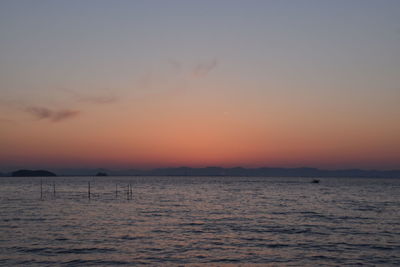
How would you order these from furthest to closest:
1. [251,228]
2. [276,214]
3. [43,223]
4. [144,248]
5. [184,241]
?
[276,214], [43,223], [251,228], [184,241], [144,248]

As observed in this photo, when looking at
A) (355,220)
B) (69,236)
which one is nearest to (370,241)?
(355,220)

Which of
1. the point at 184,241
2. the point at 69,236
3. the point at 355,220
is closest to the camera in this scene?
the point at 184,241

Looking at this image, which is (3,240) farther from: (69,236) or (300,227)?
(300,227)

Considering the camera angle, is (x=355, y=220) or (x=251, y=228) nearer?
(x=251, y=228)

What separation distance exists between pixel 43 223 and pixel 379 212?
49263 millimetres

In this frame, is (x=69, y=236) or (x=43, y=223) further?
(x=43, y=223)

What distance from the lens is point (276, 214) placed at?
5519cm

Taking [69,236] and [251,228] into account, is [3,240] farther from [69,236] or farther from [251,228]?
[251,228]

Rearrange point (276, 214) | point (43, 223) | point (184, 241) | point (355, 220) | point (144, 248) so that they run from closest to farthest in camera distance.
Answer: point (144, 248) → point (184, 241) → point (43, 223) → point (355, 220) → point (276, 214)

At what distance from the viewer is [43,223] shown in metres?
45.0

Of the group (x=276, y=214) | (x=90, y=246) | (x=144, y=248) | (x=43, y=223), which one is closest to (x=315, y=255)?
(x=144, y=248)

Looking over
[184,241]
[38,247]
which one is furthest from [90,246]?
[184,241]

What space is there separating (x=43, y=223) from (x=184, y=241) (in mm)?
21146

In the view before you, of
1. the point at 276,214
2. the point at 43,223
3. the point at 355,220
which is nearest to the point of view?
the point at 43,223
